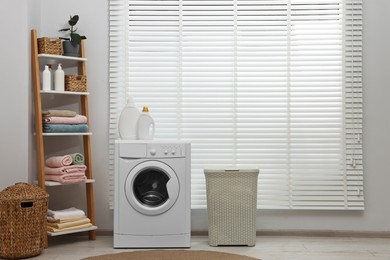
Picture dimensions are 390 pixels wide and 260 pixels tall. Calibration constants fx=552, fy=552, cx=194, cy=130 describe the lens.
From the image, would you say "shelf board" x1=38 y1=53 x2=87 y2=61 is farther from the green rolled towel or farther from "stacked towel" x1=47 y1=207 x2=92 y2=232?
"stacked towel" x1=47 y1=207 x2=92 y2=232

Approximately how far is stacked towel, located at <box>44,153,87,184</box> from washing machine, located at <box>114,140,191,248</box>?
1.24 ft

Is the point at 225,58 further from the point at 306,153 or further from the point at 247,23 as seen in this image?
the point at 306,153

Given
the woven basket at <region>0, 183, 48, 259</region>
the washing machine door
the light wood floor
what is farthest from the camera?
the washing machine door

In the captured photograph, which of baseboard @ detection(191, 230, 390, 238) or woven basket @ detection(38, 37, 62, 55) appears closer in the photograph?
woven basket @ detection(38, 37, 62, 55)

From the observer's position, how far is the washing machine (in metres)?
3.97

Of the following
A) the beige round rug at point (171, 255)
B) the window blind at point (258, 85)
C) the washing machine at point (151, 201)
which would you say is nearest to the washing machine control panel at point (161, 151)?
the washing machine at point (151, 201)

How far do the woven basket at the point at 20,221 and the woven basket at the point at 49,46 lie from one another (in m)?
1.07

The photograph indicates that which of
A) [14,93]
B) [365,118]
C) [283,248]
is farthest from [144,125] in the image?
[365,118]

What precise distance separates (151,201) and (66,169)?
681 millimetres

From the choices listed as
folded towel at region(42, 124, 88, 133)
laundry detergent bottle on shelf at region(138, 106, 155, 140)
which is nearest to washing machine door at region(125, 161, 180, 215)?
laundry detergent bottle on shelf at region(138, 106, 155, 140)

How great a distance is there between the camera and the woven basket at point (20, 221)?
359cm

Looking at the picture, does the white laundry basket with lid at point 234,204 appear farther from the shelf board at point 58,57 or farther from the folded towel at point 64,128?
the shelf board at point 58,57

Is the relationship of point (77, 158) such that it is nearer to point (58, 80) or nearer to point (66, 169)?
point (66, 169)

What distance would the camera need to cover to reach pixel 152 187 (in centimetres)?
404
